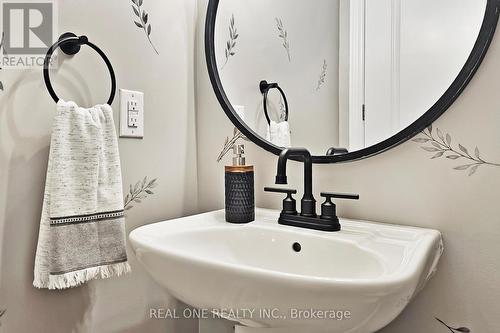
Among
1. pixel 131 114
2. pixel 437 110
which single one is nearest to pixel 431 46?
pixel 437 110

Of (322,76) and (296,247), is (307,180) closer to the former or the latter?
(296,247)

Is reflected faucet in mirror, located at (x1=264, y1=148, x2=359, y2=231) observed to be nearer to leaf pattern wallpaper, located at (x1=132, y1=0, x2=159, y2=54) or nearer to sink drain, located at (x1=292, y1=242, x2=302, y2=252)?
sink drain, located at (x1=292, y1=242, x2=302, y2=252)

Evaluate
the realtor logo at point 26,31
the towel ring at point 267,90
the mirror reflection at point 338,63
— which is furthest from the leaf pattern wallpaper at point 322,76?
the realtor logo at point 26,31

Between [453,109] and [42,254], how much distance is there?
37.3 inches

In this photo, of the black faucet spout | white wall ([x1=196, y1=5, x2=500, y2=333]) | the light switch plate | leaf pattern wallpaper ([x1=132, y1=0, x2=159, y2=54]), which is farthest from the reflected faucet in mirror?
leaf pattern wallpaper ([x1=132, y1=0, x2=159, y2=54])

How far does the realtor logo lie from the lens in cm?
77

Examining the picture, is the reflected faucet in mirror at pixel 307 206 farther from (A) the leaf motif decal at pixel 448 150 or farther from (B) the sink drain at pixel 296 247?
(A) the leaf motif decal at pixel 448 150

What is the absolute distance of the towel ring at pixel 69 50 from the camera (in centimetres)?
80

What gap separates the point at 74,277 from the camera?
2.57 feet

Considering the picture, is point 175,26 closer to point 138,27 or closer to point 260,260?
point 138,27

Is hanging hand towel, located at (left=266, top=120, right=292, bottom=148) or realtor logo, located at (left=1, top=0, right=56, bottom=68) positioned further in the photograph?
hanging hand towel, located at (left=266, top=120, right=292, bottom=148)

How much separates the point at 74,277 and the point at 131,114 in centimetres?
45

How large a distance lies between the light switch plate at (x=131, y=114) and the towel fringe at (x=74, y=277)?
358mm

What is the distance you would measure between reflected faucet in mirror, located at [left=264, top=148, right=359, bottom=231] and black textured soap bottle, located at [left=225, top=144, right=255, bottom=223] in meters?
0.09
